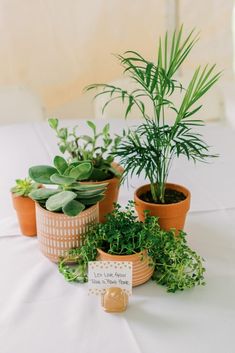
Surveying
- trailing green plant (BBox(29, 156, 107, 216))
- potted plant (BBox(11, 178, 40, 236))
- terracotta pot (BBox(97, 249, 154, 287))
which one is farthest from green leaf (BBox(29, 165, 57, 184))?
terracotta pot (BBox(97, 249, 154, 287))

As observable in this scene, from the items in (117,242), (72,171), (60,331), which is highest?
(72,171)

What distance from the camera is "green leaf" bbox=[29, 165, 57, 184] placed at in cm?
120

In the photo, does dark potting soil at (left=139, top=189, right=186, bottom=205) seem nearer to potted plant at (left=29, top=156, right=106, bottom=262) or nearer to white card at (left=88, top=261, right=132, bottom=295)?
potted plant at (left=29, top=156, right=106, bottom=262)

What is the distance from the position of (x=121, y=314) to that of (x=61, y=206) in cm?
26

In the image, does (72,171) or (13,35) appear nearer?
(72,171)

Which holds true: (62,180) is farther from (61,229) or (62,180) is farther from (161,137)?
(161,137)

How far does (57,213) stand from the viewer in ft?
3.81

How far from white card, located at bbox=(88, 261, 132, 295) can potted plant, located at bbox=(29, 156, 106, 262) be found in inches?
4.8

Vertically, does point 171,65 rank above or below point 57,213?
above

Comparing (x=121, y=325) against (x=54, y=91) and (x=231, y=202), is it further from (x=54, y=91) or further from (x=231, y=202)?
(x=54, y=91)

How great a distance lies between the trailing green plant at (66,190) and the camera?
1.12m

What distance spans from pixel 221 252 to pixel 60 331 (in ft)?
1.56

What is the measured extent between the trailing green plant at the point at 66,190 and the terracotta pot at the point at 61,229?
0.06ft


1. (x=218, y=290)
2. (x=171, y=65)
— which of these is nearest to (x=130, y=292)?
(x=218, y=290)
